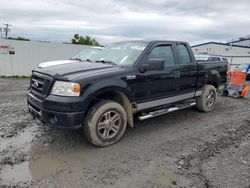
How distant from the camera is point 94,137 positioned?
3525mm

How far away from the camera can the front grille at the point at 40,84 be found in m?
3.45

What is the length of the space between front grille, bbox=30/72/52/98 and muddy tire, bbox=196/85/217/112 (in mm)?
4106

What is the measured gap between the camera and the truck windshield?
13.6 ft

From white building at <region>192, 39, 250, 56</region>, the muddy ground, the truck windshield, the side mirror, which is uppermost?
white building at <region>192, 39, 250, 56</region>

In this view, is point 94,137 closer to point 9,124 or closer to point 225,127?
point 9,124

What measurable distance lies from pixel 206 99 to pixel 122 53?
297 centimetres

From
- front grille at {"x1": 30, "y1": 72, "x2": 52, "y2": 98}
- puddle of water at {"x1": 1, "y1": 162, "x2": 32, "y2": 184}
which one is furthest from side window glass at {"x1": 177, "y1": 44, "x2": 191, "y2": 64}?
puddle of water at {"x1": 1, "y1": 162, "x2": 32, "y2": 184}

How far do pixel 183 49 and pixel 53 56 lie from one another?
11.8 m

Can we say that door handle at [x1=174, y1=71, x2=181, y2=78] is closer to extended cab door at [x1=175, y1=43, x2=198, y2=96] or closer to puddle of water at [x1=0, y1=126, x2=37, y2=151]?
extended cab door at [x1=175, y1=43, x2=198, y2=96]

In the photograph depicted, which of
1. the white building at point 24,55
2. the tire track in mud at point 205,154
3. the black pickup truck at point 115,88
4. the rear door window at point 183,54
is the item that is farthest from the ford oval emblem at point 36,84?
the white building at point 24,55

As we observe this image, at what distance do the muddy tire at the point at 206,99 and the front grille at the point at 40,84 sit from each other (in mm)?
4106

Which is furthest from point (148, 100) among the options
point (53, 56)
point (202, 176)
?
point (53, 56)

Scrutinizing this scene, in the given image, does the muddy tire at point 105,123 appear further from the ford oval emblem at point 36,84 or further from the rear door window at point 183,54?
the rear door window at point 183,54

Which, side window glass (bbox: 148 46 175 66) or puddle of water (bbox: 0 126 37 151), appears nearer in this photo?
puddle of water (bbox: 0 126 37 151)
